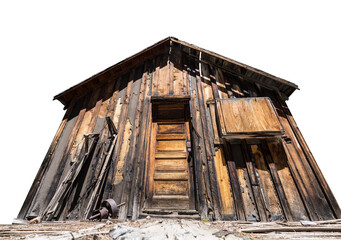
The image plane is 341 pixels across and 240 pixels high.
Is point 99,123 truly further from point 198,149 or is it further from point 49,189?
point 198,149

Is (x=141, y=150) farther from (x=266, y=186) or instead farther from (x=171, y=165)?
(x=266, y=186)

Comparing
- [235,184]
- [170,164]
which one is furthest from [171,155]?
[235,184]

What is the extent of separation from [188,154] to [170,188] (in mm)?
1054

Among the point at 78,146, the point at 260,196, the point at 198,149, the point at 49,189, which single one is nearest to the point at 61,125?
the point at 78,146

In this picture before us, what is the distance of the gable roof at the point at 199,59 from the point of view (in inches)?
245

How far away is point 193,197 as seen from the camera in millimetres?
4328

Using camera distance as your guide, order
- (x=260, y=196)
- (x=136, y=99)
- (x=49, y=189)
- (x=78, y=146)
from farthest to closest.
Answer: (x=136, y=99) → (x=78, y=146) → (x=49, y=189) → (x=260, y=196)

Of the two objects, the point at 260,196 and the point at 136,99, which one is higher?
the point at 136,99

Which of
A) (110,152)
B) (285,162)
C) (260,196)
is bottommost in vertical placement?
(260,196)

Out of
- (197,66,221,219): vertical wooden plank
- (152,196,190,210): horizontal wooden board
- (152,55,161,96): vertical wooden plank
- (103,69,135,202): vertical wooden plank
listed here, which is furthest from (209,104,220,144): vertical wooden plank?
(103,69,135,202): vertical wooden plank

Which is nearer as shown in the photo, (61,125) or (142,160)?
(142,160)

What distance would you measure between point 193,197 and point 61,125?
5.62 metres

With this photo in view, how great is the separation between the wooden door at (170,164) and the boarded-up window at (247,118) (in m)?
1.23

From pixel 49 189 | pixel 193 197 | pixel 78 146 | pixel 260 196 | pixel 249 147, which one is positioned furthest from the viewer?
pixel 78 146
